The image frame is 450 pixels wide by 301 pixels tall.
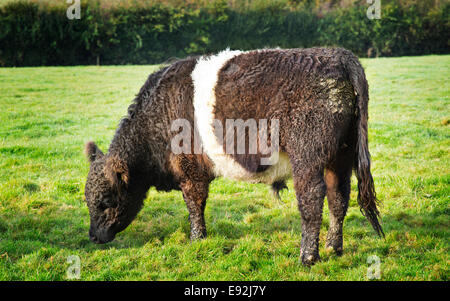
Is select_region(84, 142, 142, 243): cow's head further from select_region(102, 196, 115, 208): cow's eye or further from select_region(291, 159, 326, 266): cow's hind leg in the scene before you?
select_region(291, 159, 326, 266): cow's hind leg

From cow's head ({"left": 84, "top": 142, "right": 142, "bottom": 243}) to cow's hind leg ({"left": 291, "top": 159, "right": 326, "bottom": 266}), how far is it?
188 cm

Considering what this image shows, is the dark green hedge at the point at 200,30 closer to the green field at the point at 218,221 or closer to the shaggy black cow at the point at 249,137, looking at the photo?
the green field at the point at 218,221

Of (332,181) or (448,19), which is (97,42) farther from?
(332,181)

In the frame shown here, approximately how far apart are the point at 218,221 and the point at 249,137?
5.32 ft

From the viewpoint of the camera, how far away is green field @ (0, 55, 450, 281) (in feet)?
13.2

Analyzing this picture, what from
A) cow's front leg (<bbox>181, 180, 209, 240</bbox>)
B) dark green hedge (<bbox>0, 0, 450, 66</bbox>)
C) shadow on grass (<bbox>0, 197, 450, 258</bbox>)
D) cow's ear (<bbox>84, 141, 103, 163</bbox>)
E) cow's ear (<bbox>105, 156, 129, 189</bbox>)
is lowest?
shadow on grass (<bbox>0, 197, 450, 258</bbox>)

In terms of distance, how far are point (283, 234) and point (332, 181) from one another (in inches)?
37.4

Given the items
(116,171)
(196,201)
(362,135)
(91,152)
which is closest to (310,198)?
(362,135)

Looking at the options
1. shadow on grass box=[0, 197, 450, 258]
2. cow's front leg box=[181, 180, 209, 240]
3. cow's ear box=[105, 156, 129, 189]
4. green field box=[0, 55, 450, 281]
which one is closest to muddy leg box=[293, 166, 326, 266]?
green field box=[0, 55, 450, 281]

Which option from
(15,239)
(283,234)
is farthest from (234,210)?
(15,239)

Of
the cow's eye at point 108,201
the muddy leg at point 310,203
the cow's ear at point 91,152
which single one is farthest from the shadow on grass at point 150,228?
the cow's ear at point 91,152

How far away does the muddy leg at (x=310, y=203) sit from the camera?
3.85m

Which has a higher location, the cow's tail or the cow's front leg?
the cow's tail

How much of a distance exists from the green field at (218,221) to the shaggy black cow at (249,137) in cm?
32
